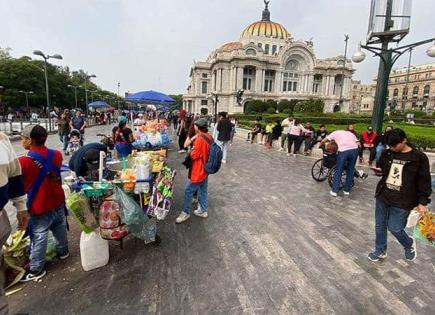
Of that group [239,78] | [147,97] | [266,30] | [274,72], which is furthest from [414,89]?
[147,97]

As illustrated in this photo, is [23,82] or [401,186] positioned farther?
[23,82]

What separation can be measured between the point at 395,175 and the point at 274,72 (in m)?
65.1

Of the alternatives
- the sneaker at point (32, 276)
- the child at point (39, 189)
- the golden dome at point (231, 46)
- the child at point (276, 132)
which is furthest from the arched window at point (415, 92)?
the sneaker at point (32, 276)

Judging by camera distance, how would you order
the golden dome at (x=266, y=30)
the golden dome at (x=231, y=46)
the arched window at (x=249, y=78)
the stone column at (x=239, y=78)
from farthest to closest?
the golden dome at (x=266, y=30) < the golden dome at (x=231, y=46) < the arched window at (x=249, y=78) < the stone column at (x=239, y=78)

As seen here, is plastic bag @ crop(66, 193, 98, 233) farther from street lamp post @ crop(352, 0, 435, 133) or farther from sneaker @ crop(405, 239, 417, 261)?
street lamp post @ crop(352, 0, 435, 133)

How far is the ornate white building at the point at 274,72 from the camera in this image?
59812 mm

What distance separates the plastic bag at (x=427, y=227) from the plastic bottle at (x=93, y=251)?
3670 mm

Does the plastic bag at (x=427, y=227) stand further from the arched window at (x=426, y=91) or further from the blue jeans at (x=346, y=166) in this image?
the arched window at (x=426, y=91)

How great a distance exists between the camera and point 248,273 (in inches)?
119

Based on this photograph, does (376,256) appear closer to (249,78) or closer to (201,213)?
(201,213)

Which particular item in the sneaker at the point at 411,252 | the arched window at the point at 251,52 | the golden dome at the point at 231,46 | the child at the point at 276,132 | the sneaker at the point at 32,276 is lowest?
the sneaker at the point at 32,276

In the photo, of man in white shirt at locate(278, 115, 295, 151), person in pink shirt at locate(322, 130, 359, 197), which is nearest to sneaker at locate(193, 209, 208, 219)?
person in pink shirt at locate(322, 130, 359, 197)

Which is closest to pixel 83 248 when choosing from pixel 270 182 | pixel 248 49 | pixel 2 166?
pixel 2 166

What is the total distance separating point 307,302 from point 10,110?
153 ft
